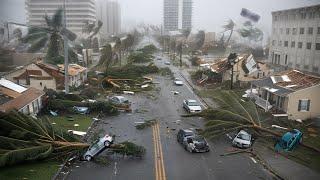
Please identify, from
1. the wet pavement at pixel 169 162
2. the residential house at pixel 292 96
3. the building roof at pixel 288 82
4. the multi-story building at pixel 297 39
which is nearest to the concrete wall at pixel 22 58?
the wet pavement at pixel 169 162

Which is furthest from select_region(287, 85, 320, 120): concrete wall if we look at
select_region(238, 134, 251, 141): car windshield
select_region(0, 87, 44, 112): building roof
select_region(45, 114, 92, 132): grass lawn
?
select_region(0, 87, 44, 112): building roof

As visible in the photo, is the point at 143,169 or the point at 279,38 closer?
the point at 143,169

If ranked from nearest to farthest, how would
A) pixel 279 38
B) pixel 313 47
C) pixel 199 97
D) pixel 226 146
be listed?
pixel 226 146 < pixel 199 97 < pixel 313 47 < pixel 279 38

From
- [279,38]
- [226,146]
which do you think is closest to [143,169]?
[226,146]

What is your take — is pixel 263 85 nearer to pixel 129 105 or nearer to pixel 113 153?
pixel 129 105

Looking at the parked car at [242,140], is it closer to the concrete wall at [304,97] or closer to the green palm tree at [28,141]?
the concrete wall at [304,97]

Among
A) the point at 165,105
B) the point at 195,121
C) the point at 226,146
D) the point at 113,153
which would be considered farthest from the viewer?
the point at 165,105
